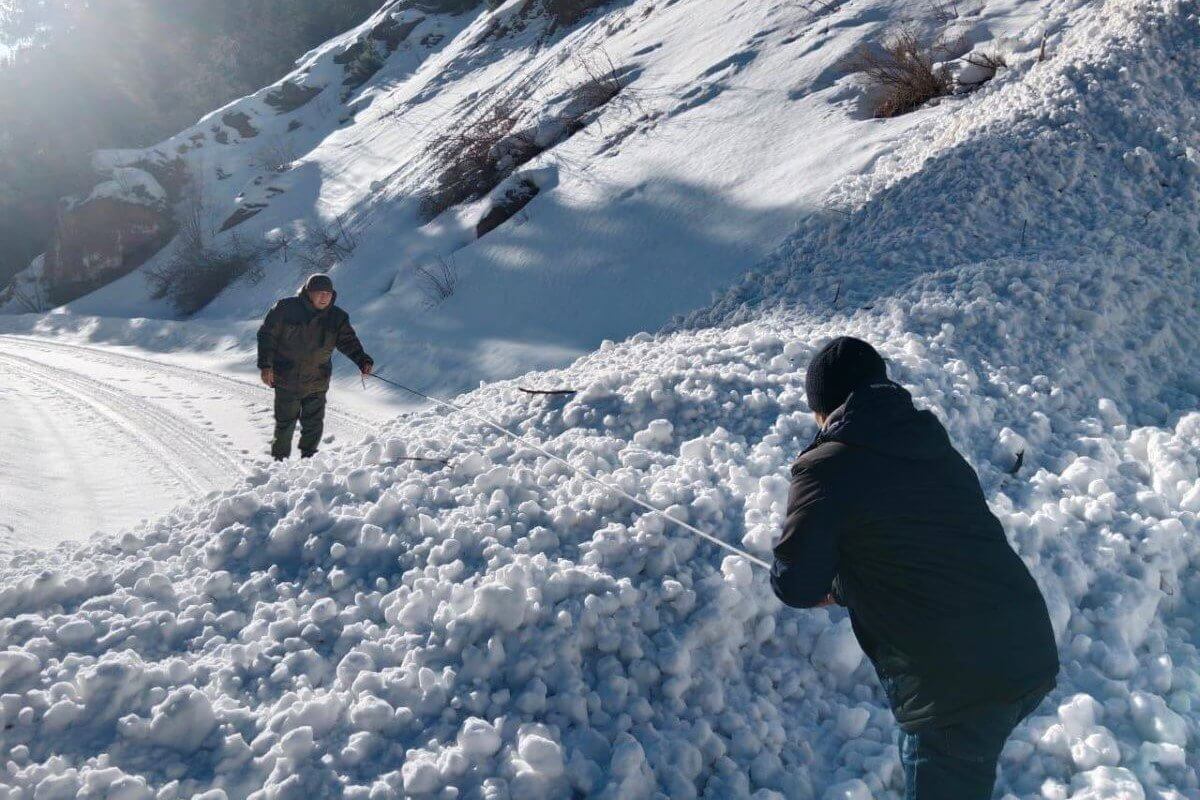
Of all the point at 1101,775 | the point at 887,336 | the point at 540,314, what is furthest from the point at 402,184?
the point at 1101,775

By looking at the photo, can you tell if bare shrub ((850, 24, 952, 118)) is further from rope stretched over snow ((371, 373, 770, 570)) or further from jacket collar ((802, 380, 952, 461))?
jacket collar ((802, 380, 952, 461))

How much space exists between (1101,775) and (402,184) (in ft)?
50.4

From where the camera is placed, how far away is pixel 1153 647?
3.08 metres

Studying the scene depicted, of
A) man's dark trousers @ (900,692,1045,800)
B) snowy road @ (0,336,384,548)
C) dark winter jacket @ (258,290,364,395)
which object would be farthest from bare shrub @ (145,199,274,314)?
man's dark trousers @ (900,692,1045,800)

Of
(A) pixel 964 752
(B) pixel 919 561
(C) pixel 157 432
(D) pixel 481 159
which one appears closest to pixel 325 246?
(D) pixel 481 159

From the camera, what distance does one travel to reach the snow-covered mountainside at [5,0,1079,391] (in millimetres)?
8789

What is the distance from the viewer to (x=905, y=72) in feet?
30.5

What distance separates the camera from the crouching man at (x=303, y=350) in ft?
19.6

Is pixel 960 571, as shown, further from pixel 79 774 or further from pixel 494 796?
pixel 79 774

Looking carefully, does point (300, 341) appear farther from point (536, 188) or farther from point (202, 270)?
point (202, 270)

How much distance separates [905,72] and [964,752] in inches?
367

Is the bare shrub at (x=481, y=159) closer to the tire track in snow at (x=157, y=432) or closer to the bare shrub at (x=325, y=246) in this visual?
the bare shrub at (x=325, y=246)

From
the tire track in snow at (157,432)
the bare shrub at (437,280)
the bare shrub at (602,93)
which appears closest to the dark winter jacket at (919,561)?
the tire track in snow at (157,432)

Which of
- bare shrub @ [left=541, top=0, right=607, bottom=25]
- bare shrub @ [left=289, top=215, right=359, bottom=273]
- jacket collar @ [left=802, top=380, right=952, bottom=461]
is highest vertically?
bare shrub @ [left=541, top=0, right=607, bottom=25]
